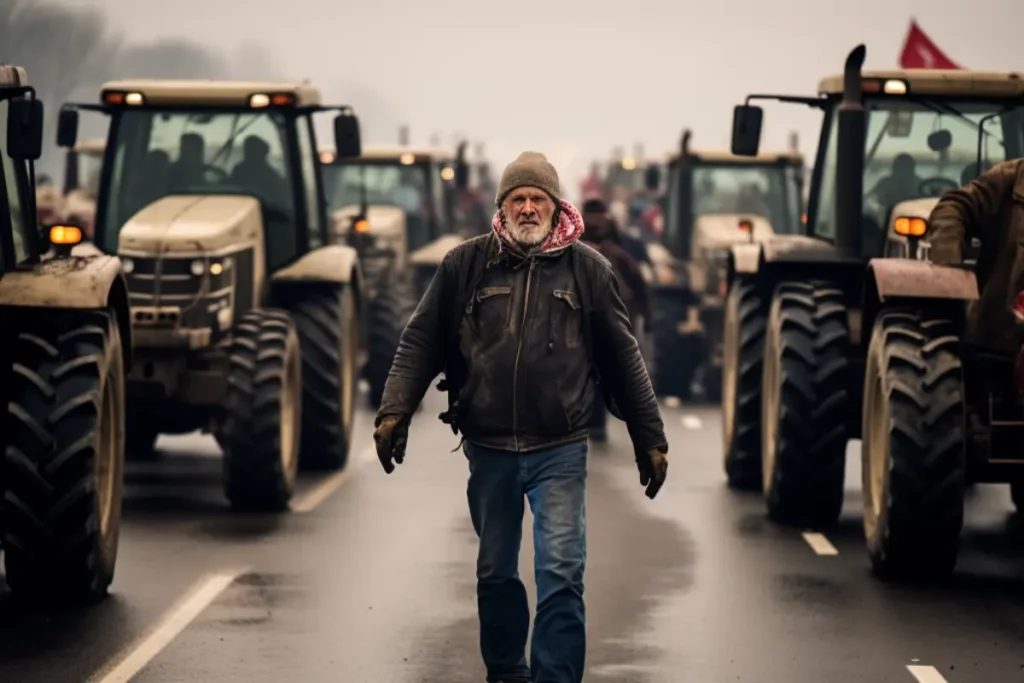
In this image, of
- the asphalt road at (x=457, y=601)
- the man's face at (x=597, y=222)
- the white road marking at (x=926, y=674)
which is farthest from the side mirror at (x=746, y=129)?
the white road marking at (x=926, y=674)

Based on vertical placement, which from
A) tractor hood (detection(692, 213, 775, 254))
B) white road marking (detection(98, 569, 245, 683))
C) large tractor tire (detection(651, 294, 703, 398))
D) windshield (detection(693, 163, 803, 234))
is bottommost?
large tractor tire (detection(651, 294, 703, 398))

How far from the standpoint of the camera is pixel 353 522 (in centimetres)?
1711

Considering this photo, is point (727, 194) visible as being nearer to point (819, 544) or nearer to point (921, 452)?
point (819, 544)

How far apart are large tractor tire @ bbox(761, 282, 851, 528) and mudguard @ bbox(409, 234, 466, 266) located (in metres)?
12.7

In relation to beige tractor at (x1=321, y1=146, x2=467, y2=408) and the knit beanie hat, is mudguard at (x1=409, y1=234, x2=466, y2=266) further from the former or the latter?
the knit beanie hat

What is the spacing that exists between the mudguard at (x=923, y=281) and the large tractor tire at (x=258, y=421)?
14.3 feet

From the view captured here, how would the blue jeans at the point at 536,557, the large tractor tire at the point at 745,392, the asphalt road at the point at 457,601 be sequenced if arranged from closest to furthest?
the blue jeans at the point at 536,557 < the asphalt road at the point at 457,601 < the large tractor tire at the point at 745,392

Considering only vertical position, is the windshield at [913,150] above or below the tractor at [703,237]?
above

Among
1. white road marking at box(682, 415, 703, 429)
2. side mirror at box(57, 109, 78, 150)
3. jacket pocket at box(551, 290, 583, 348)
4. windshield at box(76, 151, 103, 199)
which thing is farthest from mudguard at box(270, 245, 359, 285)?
windshield at box(76, 151, 103, 199)

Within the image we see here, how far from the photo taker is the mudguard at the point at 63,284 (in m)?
13.5

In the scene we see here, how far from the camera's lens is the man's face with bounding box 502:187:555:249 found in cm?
1040

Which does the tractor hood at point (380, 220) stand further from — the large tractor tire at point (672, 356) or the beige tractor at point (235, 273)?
the beige tractor at point (235, 273)

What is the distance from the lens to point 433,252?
3094cm

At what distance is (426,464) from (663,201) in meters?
12.3
